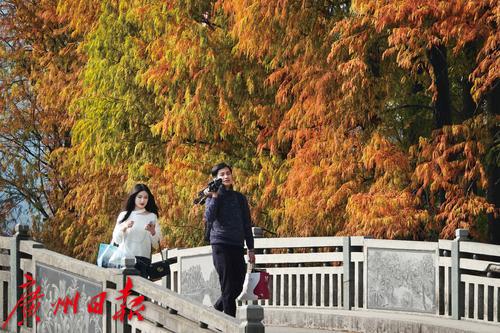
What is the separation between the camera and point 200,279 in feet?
51.8

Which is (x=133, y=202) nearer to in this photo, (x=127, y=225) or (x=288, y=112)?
(x=127, y=225)

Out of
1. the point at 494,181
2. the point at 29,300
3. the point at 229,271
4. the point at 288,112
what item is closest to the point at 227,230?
Answer: the point at 229,271

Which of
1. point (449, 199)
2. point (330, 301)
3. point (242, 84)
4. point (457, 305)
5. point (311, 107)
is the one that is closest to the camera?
point (457, 305)

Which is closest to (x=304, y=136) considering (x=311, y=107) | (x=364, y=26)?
(x=311, y=107)

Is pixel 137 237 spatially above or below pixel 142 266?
above

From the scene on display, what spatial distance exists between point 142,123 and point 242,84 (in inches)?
161

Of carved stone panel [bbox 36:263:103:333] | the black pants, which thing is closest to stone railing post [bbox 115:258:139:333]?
carved stone panel [bbox 36:263:103:333]

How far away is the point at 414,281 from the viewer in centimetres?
1502

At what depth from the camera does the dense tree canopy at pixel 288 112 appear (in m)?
19.2

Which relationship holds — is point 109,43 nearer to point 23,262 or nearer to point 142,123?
point 142,123

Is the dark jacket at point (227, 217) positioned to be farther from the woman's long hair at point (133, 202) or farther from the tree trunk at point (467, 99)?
the tree trunk at point (467, 99)

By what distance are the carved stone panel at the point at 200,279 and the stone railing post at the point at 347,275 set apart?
165 centimetres

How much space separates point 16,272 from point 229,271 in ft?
6.99

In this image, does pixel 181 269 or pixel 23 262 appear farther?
pixel 181 269
